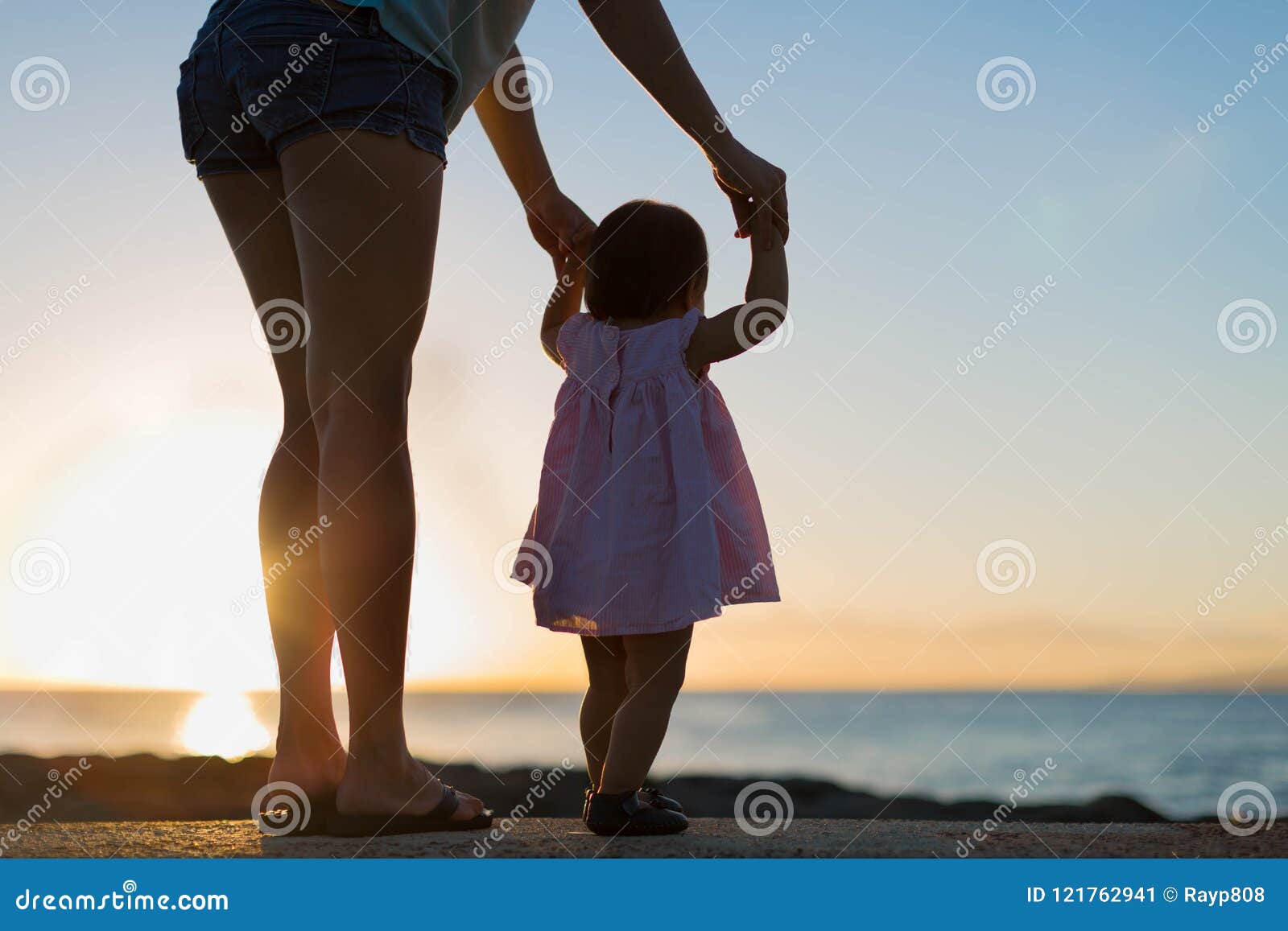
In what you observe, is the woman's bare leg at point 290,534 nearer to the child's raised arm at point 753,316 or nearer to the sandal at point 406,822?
the sandal at point 406,822

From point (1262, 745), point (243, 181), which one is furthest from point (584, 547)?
point (1262, 745)

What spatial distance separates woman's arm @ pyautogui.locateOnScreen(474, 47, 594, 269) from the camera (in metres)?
2.55

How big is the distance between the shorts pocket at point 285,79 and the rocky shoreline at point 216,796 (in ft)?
11.7

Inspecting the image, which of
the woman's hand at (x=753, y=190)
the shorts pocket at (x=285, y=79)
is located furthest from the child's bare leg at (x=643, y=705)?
the shorts pocket at (x=285, y=79)

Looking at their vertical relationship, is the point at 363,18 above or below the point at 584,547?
above

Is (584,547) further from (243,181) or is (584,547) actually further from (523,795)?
(523,795)

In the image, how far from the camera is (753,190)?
2350 mm

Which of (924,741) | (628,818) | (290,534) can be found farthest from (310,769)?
(924,741)

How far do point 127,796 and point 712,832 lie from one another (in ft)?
18.6

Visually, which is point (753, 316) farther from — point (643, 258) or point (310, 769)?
point (310, 769)

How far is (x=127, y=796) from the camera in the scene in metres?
6.58

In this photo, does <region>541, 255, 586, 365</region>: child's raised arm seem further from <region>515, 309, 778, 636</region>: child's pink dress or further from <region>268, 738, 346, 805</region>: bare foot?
<region>268, 738, 346, 805</region>: bare foot

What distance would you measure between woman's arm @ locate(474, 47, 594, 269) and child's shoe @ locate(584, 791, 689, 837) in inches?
49.4

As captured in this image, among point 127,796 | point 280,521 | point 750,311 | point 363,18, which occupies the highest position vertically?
point 363,18
